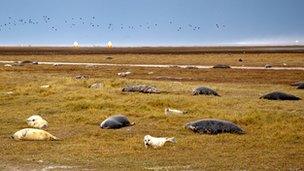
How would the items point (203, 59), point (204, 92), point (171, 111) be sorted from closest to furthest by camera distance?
point (171, 111) → point (204, 92) → point (203, 59)

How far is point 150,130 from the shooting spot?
77.3ft

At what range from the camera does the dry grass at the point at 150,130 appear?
17578mm

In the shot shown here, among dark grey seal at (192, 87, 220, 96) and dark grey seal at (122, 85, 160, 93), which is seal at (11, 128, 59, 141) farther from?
dark grey seal at (122, 85, 160, 93)

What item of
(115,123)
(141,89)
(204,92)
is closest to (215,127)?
(115,123)

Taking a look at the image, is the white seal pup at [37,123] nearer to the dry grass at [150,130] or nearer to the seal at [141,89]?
the dry grass at [150,130]

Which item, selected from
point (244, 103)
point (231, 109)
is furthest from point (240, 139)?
point (244, 103)

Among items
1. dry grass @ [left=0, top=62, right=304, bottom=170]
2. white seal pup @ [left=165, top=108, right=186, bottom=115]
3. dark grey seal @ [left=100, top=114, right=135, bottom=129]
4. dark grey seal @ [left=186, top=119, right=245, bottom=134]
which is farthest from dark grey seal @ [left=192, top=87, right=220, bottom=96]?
dark grey seal @ [left=186, top=119, right=245, bottom=134]

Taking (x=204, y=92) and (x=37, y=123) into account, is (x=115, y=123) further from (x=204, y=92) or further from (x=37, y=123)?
(x=204, y=92)

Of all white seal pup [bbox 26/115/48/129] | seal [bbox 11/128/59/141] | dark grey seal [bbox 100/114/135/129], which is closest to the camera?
seal [bbox 11/128/59/141]

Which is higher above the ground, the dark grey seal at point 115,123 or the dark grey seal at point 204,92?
the dark grey seal at point 115,123

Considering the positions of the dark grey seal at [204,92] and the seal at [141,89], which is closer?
the dark grey seal at [204,92]

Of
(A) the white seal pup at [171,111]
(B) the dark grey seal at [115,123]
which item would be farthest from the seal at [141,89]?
(B) the dark grey seal at [115,123]

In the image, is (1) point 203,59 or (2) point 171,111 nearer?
(2) point 171,111

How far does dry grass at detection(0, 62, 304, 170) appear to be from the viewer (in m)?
17.6
